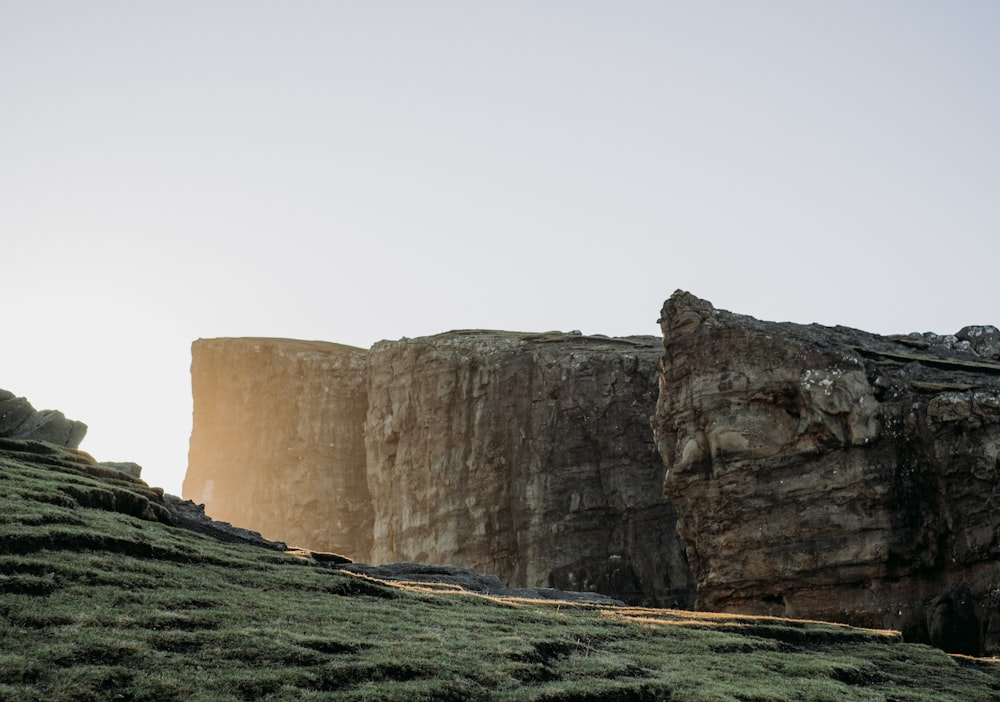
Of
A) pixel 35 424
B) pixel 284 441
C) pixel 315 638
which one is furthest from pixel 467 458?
pixel 315 638

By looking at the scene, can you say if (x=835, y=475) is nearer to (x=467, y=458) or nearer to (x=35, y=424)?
(x=467, y=458)

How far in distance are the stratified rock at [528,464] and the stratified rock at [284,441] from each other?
22.1 feet

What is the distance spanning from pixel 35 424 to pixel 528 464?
4450cm

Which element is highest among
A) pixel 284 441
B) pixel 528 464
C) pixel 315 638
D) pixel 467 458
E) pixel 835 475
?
pixel 284 441

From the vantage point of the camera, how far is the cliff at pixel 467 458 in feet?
289

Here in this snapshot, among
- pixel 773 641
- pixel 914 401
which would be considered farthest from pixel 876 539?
pixel 773 641

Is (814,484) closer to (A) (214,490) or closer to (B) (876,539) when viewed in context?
(B) (876,539)

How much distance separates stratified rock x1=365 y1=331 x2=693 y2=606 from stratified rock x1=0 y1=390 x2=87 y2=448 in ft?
135

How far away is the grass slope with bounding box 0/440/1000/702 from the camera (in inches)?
912

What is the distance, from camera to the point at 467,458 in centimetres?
9525

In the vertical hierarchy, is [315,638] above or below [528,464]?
below

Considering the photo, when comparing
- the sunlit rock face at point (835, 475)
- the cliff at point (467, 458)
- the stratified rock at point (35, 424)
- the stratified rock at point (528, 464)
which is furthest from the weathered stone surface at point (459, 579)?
the cliff at point (467, 458)

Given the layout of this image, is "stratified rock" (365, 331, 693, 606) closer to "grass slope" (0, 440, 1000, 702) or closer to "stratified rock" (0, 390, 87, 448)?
"stratified rock" (0, 390, 87, 448)

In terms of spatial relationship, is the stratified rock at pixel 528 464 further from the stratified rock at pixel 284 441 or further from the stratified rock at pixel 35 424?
the stratified rock at pixel 35 424
